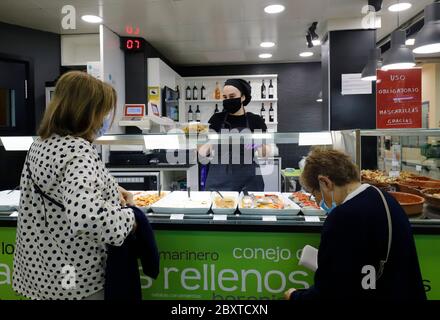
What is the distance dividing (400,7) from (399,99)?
120 centimetres

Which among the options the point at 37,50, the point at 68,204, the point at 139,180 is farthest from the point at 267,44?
the point at 68,204

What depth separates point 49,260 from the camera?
4.27 ft

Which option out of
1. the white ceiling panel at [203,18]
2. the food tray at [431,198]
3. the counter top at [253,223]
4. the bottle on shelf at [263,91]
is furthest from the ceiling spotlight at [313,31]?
the counter top at [253,223]

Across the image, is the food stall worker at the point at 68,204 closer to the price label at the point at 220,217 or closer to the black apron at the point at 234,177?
the price label at the point at 220,217

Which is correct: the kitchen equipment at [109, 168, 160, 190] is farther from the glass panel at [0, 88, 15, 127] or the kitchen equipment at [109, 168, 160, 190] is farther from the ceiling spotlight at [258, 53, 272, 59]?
the ceiling spotlight at [258, 53, 272, 59]

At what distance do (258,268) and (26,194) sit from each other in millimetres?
1186

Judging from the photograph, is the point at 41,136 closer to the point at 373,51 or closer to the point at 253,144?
the point at 253,144

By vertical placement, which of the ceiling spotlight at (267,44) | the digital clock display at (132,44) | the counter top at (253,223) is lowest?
the counter top at (253,223)

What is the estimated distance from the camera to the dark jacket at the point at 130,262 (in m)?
1.34

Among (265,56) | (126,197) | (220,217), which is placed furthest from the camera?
(265,56)

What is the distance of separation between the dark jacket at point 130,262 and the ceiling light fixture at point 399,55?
3.24 meters

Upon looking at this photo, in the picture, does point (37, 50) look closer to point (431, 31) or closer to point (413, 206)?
point (431, 31)

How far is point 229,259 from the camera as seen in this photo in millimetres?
1853
